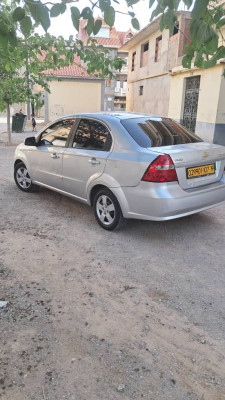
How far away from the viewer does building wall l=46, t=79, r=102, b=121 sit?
27.3 m

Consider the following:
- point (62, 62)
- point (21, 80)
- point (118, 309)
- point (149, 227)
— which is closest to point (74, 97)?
point (21, 80)

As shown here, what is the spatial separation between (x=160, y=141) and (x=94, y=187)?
3.76ft

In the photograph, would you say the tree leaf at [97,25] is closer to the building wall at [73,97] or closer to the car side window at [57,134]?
the car side window at [57,134]

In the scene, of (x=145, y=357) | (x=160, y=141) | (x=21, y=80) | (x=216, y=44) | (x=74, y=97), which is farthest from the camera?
(x=74, y=97)

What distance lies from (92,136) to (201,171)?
1627mm

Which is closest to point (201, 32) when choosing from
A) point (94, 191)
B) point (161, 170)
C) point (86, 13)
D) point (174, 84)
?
point (86, 13)

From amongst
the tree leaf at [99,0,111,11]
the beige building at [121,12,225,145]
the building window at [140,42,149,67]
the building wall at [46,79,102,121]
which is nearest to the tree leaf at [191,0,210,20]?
the tree leaf at [99,0,111,11]

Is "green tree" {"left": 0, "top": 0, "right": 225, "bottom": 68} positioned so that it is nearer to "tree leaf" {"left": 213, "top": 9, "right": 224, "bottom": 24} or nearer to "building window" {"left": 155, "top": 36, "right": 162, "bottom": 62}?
"tree leaf" {"left": 213, "top": 9, "right": 224, "bottom": 24}

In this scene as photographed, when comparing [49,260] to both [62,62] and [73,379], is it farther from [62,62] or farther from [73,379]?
[62,62]

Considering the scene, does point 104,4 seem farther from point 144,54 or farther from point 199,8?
point 144,54

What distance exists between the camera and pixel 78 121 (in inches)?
194

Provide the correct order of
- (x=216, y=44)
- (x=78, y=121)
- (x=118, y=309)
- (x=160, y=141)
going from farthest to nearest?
(x=78, y=121), (x=160, y=141), (x=118, y=309), (x=216, y=44)

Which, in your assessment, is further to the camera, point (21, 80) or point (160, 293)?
point (21, 80)

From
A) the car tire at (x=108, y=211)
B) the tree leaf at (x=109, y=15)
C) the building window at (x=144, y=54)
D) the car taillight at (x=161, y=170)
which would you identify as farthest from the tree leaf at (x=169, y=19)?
the building window at (x=144, y=54)
